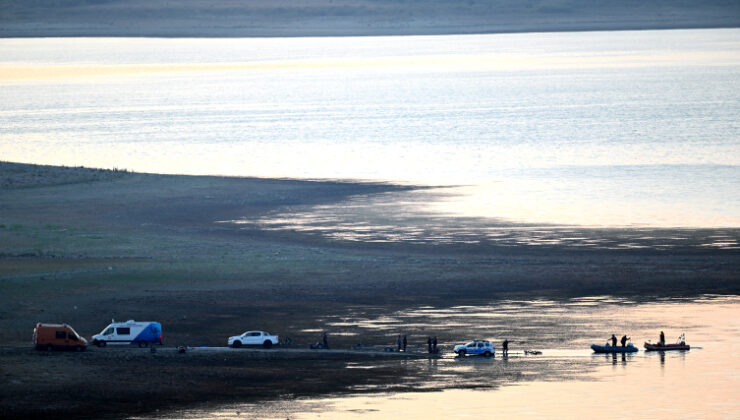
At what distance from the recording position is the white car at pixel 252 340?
155ft

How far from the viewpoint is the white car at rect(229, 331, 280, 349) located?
155 feet

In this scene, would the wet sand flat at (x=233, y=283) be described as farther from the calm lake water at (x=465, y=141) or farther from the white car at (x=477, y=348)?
the calm lake water at (x=465, y=141)

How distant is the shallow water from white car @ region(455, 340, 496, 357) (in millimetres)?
337

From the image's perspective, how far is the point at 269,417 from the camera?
39.3 metres

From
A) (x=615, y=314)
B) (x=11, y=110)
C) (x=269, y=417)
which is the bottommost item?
(x=269, y=417)

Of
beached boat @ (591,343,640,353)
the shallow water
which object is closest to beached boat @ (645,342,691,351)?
the shallow water

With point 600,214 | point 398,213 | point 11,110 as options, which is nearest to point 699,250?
point 600,214

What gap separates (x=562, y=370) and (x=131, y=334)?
54.2 ft

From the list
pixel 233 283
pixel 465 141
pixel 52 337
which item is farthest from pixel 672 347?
pixel 465 141

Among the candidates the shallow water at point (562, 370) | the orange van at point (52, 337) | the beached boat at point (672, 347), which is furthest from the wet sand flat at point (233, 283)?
the beached boat at point (672, 347)

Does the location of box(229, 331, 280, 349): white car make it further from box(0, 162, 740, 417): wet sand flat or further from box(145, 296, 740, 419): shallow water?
box(145, 296, 740, 419): shallow water

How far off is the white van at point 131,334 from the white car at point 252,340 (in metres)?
2.91

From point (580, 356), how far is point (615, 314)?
6.46 m

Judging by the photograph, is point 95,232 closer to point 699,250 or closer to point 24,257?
point 24,257
